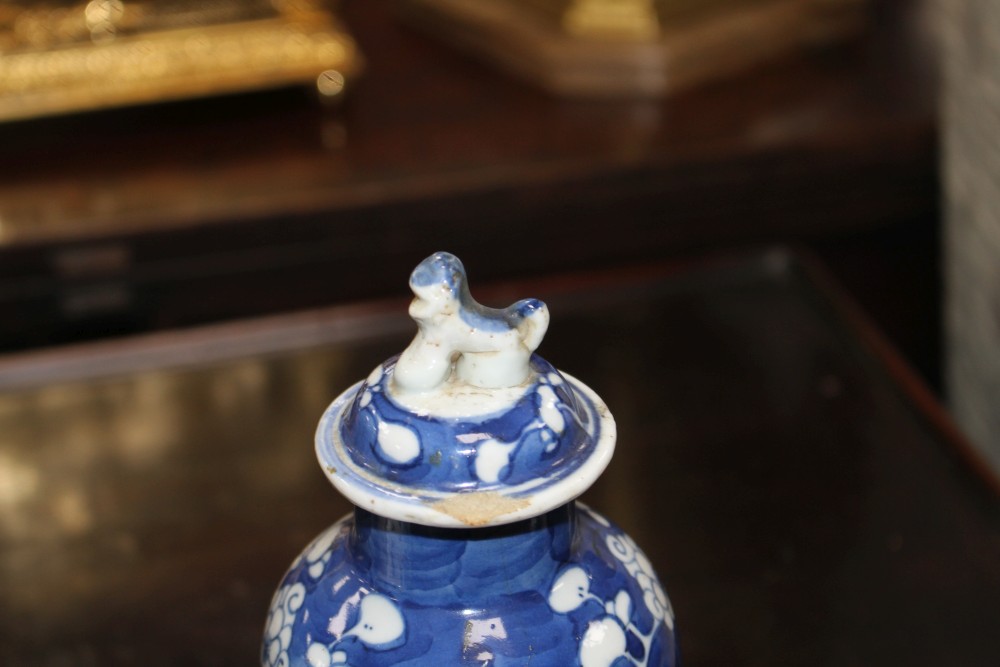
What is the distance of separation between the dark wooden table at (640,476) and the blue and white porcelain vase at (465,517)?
8.2 inches

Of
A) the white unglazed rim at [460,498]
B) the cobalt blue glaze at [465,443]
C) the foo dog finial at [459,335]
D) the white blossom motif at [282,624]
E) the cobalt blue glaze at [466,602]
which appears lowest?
the white blossom motif at [282,624]

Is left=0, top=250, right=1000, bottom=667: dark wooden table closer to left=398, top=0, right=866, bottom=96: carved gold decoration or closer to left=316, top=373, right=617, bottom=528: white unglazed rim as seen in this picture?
left=316, top=373, right=617, bottom=528: white unglazed rim

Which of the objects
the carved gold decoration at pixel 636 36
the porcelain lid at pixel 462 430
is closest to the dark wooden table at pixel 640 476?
the porcelain lid at pixel 462 430

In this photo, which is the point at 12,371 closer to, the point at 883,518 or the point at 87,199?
the point at 87,199

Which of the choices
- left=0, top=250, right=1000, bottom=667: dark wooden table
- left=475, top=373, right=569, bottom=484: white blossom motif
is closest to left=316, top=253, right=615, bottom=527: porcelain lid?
left=475, top=373, right=569, bottom=484: white blossom motif

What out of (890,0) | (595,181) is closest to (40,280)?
(595,181)

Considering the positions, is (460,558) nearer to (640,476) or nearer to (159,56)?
(640,476)

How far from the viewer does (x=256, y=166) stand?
50.2 inches

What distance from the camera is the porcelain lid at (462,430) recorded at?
18.2 inches

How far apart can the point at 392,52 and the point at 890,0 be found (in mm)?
674

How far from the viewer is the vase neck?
0.49m

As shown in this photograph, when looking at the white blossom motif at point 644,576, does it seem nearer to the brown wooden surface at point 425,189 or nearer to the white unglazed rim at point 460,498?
the white unglazed rim at point 460,498

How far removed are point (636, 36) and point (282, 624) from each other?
102 centimetres

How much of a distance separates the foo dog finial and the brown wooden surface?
0.75 metres
